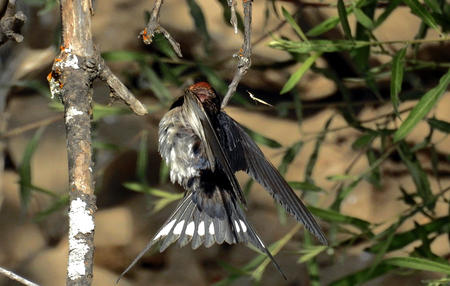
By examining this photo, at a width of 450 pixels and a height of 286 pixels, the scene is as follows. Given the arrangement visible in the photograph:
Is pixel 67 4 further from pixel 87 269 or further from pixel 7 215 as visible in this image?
pixel 7 215

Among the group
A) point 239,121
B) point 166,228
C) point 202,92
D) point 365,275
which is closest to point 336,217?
point 365,275

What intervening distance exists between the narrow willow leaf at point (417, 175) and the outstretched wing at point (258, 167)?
0.65 metres

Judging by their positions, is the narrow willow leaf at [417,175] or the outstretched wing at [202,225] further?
the narrow willow leaf at [417,175]

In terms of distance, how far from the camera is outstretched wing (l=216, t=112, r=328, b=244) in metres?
0.96

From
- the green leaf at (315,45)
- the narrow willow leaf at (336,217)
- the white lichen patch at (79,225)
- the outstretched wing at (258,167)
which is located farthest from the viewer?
the narrow willow leaf at (336,217)

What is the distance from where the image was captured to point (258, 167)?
1.12 m

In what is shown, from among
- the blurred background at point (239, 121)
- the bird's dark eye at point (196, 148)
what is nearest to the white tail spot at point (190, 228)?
the bird's dark eye at point (196, 148)

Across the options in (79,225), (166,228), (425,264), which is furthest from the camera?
(425,264)

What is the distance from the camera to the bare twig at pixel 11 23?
40.2 inches

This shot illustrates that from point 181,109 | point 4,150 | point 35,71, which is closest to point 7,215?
point 4,150

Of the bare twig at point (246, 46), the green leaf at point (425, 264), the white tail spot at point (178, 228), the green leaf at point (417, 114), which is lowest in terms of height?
the green leaf at point (425, 264)

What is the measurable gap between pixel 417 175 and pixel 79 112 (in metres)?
1.16

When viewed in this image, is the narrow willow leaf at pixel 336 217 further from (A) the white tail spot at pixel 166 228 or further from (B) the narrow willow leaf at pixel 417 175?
(A) the white tail spot at pixel 166 228

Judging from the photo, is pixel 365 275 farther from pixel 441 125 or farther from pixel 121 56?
pixel 121 56
